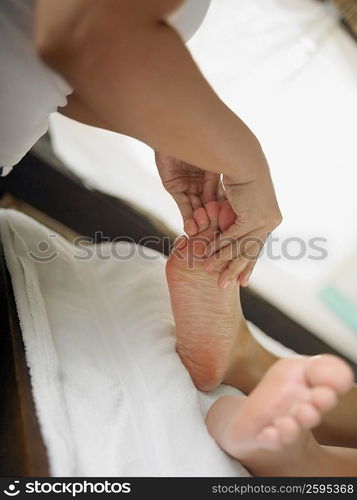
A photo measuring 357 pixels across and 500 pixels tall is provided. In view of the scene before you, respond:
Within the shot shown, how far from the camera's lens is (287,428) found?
457 mm

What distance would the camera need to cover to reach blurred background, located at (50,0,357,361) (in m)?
0.85

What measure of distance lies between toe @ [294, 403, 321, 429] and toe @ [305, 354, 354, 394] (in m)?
0.02

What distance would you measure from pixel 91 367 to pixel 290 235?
1.37 feet

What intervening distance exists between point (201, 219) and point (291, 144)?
334 millimetres

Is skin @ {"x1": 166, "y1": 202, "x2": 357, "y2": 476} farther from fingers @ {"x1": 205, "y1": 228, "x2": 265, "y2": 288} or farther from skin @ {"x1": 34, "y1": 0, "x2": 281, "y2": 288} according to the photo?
skin @ {"x1": 34, "y1": 0, "x2": 281, "y2": 288}

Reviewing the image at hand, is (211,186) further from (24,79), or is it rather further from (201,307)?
(24,79)

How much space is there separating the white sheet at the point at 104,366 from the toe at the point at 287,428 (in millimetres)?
90

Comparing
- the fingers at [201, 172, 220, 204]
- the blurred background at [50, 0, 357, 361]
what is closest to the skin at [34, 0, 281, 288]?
the fingers at [201, 172, 220, 204]

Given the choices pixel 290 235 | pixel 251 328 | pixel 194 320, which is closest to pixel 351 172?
pixel 290 235

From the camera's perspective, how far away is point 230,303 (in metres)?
0.67

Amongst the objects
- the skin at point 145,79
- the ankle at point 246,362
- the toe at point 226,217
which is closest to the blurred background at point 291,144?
the ankle at point 246,362

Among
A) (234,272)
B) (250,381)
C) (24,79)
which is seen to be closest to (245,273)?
(234,272)

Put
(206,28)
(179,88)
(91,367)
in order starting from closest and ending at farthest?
(179,88)
(91,367)
(206,28)

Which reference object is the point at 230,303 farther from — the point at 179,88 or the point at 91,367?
the point at 179,88
